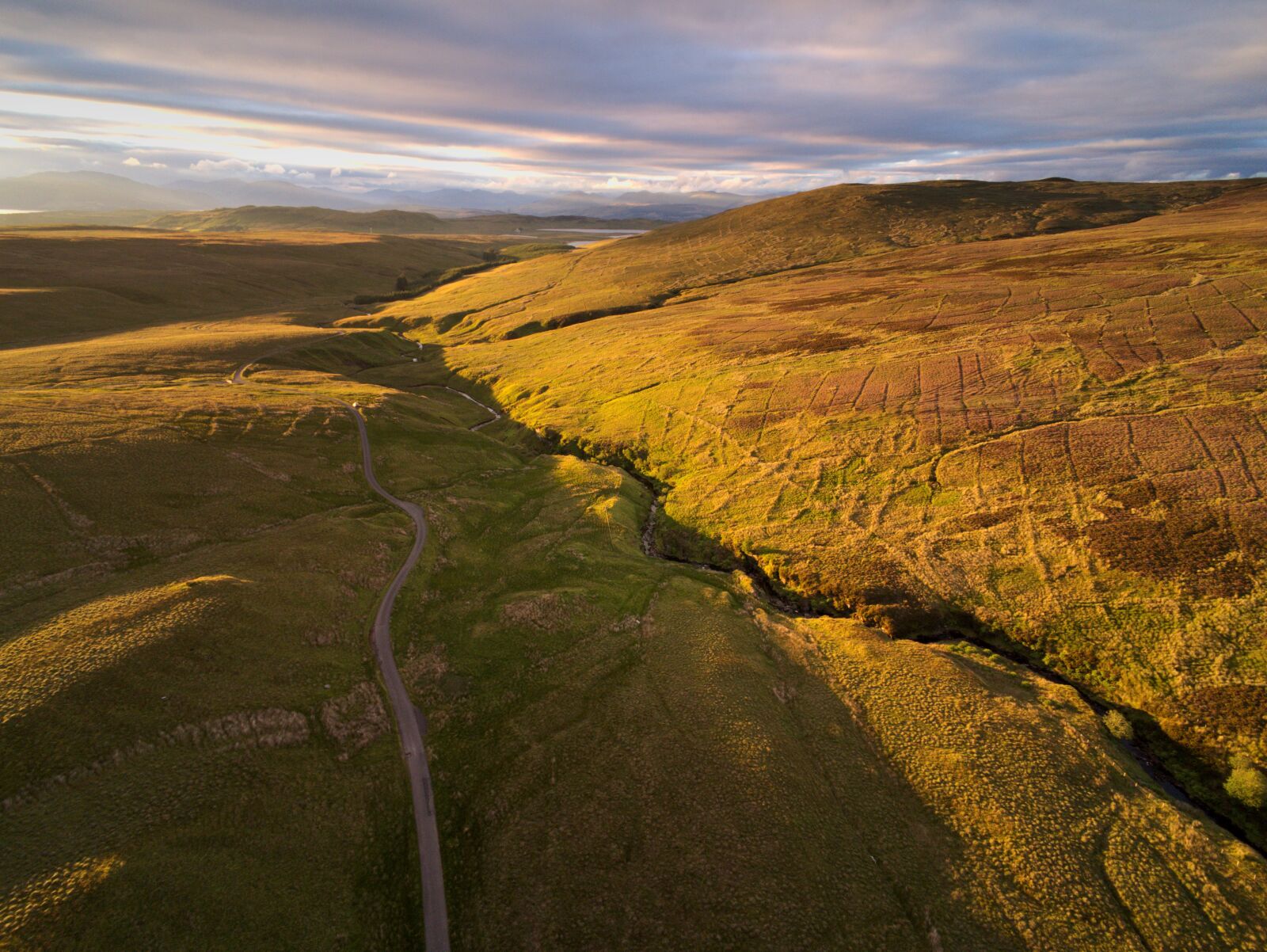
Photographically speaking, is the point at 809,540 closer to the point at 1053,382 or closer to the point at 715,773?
the point at 715,773

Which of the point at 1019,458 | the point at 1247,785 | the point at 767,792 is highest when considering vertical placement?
the point at 1019,458

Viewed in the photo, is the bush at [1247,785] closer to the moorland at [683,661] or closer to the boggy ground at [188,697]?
the moorland at [683,661]

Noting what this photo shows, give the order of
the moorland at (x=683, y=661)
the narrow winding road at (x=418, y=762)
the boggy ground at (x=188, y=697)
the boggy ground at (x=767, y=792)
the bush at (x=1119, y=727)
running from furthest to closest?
1. the bush at (x=1119, y=727)
2. the narrow winding road at (x=418, y=762)
3. the moorland at (x=683, y=661)
4. the boggy ground at (x=767, y=792)
5. the boggy ground at (x=188, y=697)

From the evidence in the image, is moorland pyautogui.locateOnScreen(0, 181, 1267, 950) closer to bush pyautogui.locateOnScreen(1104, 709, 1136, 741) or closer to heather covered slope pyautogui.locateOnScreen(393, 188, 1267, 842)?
bush pyautogui.locateOnScreen(1104, 709, 1136, 741)

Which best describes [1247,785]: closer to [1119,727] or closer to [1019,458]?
[1119,727]

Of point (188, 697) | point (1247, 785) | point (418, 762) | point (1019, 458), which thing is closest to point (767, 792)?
point (418, 762)

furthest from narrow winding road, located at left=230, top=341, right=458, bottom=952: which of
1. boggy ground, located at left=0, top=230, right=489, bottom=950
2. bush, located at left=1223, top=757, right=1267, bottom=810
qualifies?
bush, located at left=1223, top=757, right=1267, bottom=810

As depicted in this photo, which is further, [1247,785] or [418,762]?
[418,762]

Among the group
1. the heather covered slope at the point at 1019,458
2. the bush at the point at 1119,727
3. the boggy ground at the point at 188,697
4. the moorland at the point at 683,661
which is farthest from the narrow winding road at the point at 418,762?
the bush at the point at 1119,727
